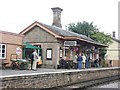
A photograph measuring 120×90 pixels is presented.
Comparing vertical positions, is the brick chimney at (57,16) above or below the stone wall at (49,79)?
above

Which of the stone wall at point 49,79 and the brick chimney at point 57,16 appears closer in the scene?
the stone wall at point 49,79

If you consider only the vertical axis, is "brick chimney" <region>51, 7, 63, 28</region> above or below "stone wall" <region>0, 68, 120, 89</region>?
above

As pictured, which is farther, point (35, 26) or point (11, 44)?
point (35, 26)

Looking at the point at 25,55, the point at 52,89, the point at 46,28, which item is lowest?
the point at 52,89

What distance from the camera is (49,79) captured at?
16953 mm

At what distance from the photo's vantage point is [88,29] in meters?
60.7

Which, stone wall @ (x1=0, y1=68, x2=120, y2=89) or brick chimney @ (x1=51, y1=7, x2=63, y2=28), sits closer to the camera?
stone wall @ (x1=0, y1=68, x2=120, y2=89)

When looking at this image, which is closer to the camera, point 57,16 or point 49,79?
point 49,79

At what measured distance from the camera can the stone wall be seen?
13.3m

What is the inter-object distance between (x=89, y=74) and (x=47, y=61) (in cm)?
794

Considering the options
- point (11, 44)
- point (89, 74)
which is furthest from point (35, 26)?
point (89, 74)

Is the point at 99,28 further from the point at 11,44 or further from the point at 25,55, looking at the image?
the point at 11,44

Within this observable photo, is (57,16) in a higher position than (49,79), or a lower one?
higher

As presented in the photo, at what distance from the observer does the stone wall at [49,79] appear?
43.8 feet
